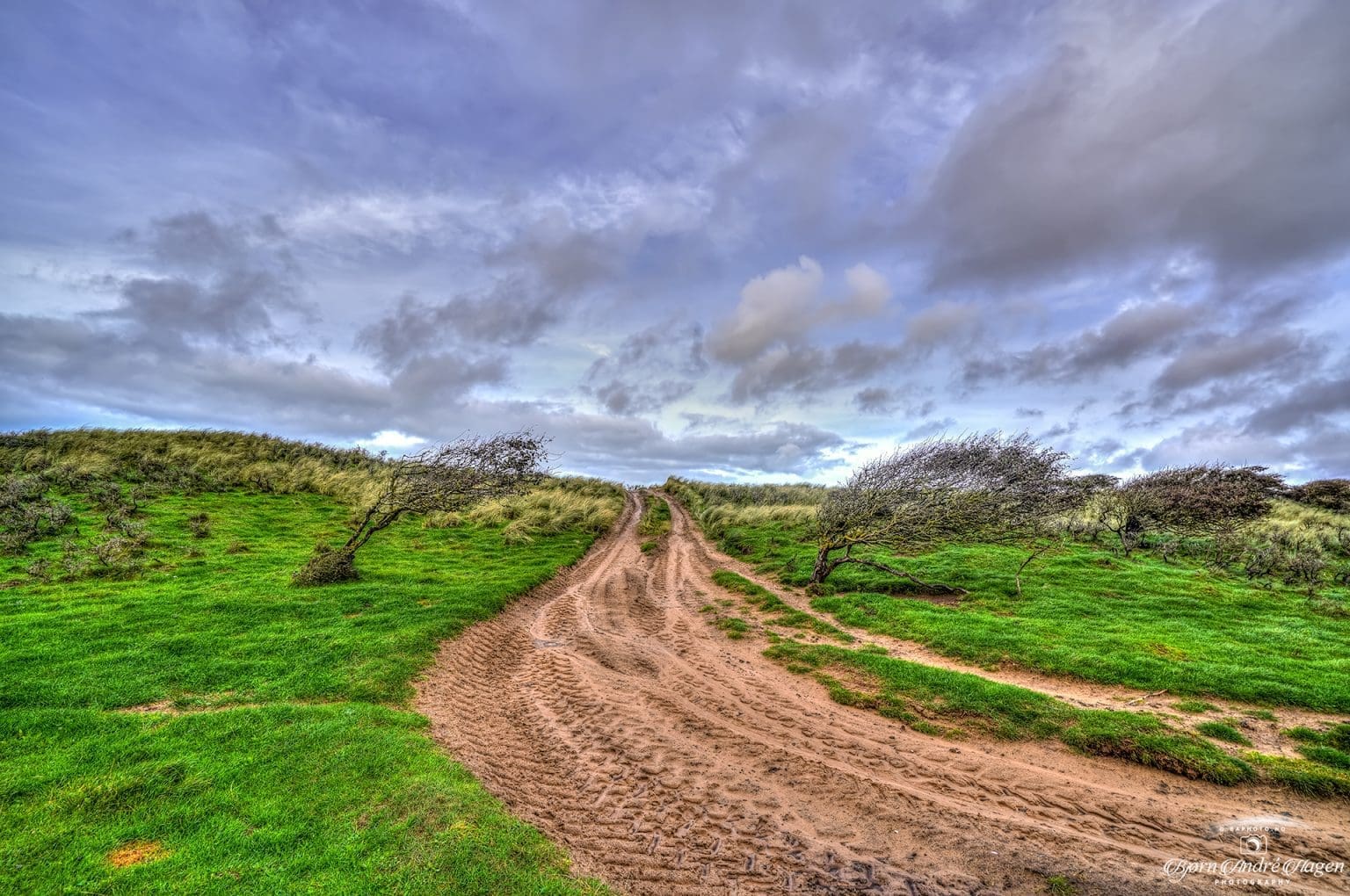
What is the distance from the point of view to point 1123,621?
15.1 m

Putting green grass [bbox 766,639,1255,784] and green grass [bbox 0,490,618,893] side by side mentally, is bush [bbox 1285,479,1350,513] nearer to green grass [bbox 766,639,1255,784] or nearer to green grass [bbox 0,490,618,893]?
green grass [bbox 766,639,1255,784]

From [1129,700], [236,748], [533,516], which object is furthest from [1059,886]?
[533,516]

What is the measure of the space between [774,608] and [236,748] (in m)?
14.1

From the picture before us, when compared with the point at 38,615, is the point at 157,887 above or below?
below

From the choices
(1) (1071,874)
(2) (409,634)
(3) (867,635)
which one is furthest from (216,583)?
(1) (1071,874)

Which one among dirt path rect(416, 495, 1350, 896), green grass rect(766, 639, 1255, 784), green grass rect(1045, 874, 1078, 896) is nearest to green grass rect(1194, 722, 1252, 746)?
green grass rect(766, 639, 1255, 784)

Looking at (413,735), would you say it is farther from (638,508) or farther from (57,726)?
(638,508)

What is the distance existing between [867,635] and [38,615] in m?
20.6

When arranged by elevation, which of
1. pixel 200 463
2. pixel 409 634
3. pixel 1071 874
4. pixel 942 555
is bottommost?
pixel 1071 874

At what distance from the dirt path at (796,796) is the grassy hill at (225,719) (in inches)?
44.9

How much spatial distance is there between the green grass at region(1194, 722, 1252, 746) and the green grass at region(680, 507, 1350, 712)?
5.18 ft

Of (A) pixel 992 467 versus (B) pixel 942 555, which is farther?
→ (B) pixel 942 555

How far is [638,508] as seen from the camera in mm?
48531

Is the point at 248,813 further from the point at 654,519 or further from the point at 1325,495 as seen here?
the point at 1325,495
